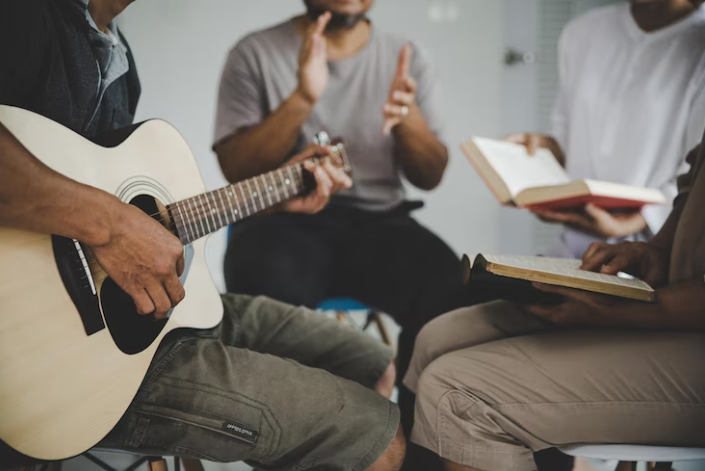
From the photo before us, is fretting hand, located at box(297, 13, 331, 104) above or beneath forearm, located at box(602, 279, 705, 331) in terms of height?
above

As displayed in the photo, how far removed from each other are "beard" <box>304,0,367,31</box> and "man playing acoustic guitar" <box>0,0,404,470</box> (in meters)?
0.78

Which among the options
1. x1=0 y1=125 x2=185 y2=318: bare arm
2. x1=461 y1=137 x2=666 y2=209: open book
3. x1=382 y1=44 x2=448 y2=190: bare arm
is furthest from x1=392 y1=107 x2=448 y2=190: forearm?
x1=0 y1=125 x2=185 y2=318: bare arm

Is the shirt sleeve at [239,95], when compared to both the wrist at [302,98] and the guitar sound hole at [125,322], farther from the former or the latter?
the guitar sound hole at [125,322]

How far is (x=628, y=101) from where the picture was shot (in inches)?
66.1

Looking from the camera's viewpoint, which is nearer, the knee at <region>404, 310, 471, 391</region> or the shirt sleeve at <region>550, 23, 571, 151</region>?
the knee at <region>404, 310, 471, 391</region>

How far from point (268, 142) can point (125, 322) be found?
76 centimetres

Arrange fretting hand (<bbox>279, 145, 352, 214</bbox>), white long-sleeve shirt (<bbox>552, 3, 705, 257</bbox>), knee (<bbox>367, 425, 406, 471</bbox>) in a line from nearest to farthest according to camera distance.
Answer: knee (<bbox>367, 425, 406, 471</bbox>) → fretting hand (<bbox>279, 145, 352, 214</bbox>) → white long-sleeve shirt (<bbox>552, 3, 705, 257</bbox>)

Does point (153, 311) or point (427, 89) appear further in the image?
point (427, 89)

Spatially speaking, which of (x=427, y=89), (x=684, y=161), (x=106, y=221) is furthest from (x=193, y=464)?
(x=684, y=161)

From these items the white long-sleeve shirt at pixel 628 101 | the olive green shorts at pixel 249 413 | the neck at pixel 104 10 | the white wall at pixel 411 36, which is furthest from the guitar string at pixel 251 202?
the white wall at pixel 411 36

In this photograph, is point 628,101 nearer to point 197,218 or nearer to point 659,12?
point 659,12

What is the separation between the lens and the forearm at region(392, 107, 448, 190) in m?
1.52

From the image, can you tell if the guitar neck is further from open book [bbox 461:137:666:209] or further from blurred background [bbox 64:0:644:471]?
blurred background [bbox 64:0:644:471]

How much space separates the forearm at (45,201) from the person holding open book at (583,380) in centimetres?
51
